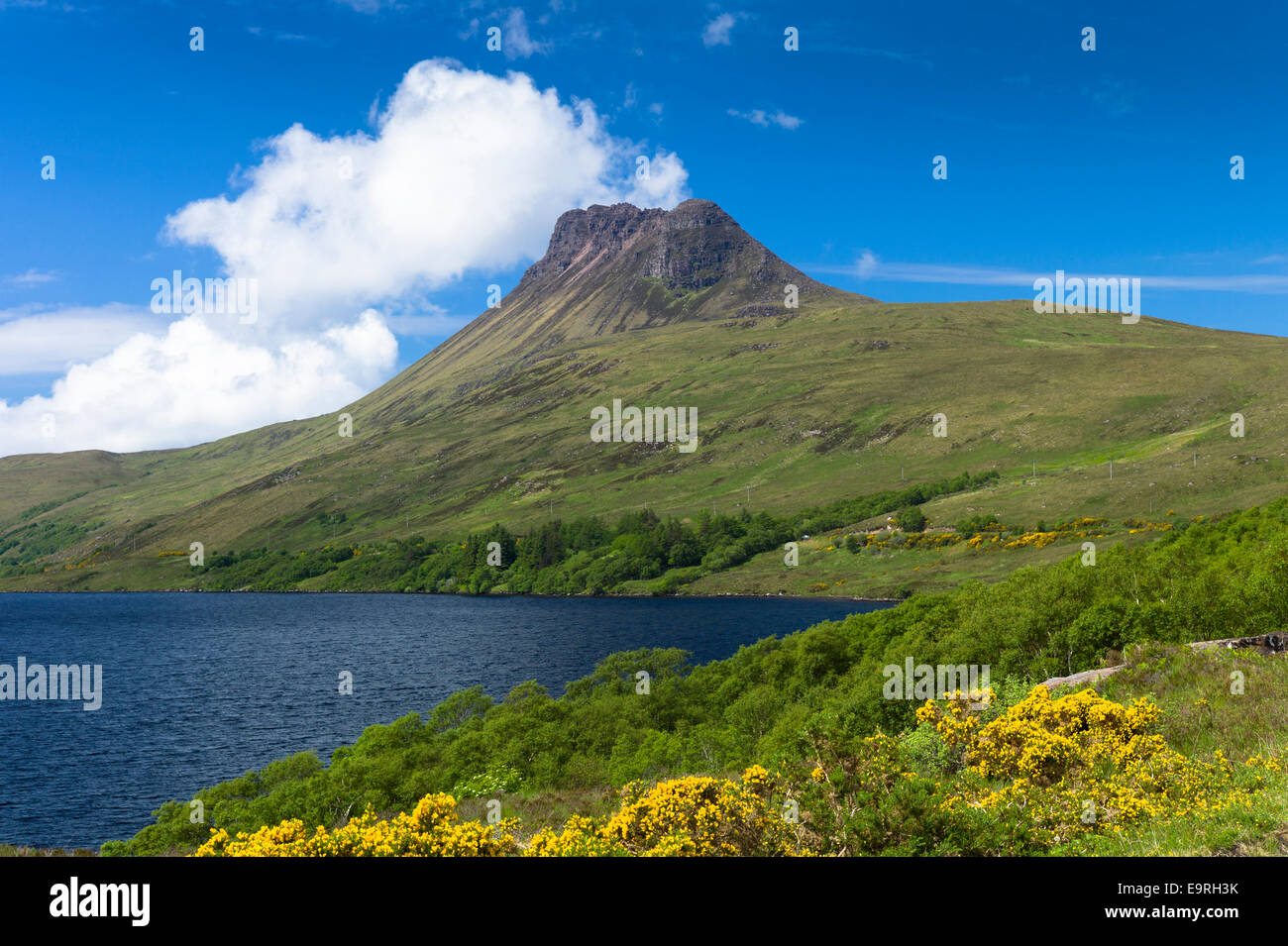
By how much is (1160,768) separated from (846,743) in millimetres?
9379

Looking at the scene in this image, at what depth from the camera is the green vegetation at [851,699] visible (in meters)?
33.0

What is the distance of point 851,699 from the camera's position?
62.3 metres

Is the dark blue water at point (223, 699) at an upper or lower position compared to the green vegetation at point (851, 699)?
lower

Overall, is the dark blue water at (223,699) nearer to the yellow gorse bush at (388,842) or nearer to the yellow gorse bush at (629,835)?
the yellow gorse bush at (388,842)

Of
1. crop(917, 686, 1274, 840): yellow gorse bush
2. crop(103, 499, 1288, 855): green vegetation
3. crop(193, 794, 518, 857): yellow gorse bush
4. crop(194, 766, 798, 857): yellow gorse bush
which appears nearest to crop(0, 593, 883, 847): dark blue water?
crop(103, 499, 1288, 855): green vegetation

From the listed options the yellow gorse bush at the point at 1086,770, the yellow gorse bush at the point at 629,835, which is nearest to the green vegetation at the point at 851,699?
the yellow gorse bush at the point at 1086,770

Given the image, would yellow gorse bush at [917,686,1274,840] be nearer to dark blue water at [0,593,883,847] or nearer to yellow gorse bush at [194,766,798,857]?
yellow gorse bush at [194,766,798,857]

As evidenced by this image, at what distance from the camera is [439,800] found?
→ 2531 centimetres

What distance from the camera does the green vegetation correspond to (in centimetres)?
3301

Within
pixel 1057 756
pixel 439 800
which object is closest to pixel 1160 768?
pixel 1057 756

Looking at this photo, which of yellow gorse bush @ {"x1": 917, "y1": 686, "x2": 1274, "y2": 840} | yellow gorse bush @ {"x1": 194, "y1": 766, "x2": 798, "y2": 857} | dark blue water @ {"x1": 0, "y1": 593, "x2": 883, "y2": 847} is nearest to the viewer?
Result: yellow gorse bush @ {"x1": 917, "y1": 686, "x2": 1274, "y2": 840}

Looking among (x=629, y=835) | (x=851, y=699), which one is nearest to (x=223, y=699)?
(x=851, y=699)

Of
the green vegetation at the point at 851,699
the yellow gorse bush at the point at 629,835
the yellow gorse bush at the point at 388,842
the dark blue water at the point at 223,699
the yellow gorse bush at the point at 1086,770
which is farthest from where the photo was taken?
the dark blue water at the point at 223,699

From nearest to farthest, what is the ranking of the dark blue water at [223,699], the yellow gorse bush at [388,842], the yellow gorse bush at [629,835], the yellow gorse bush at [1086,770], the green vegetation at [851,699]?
the yellow gorse bush at [1086,770], the yellow gorse bush at [629,835], the yellow gorse bush at [388,842], the green vegetation at [851,699], the dark blue water at [223,699]
